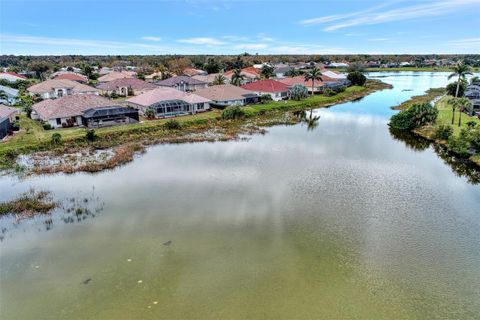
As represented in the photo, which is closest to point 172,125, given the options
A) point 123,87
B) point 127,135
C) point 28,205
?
point 127,135

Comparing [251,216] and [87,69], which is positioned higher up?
[87,69]

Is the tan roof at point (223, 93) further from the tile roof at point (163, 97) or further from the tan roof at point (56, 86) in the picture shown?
the tan roof at point (56, 86)

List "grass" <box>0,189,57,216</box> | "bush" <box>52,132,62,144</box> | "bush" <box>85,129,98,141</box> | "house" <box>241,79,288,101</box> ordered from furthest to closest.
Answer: "house" <box>241,79,288,101</box> < "bush" <box>85,129,98,141</box> < "bush" <box>52,132,62,144</box> < "grass" <box>0,189,57,216</box>

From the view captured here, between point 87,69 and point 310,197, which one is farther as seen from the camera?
point 87,69

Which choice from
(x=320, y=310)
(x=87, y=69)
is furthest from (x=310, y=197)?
(x=87, y=69)

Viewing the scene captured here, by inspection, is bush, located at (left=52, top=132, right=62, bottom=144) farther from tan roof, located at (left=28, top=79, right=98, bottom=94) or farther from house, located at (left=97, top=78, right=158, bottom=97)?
house, located at (left=97, top=78, right=158, bottom=97)

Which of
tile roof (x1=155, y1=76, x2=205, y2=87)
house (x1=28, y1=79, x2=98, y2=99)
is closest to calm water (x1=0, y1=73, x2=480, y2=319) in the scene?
house (x1=28, y1=79, x2=98, y2=99)

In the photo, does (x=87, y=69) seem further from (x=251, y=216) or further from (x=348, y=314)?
(x=348, y=314)
